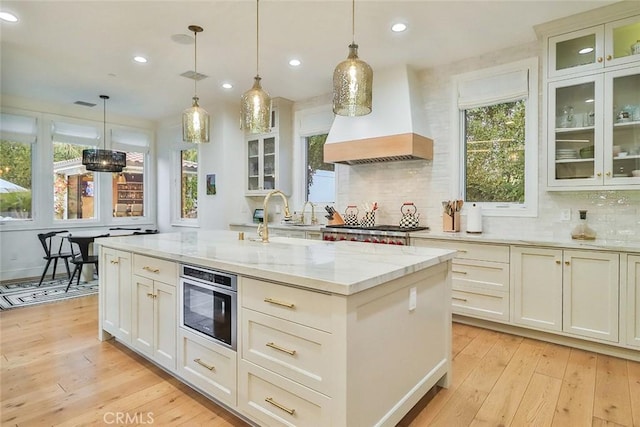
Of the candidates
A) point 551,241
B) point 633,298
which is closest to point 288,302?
point 551,241

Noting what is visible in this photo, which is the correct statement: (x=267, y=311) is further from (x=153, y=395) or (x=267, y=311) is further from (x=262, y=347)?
(x=153, y=395)

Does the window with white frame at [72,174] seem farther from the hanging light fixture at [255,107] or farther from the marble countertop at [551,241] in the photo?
the marble countertop at [551,241]

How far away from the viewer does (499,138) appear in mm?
3957

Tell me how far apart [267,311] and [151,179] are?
6.52 m

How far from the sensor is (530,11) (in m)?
3.02

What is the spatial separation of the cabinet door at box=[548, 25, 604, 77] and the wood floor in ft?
8.02

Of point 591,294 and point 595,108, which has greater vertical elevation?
point 595,108

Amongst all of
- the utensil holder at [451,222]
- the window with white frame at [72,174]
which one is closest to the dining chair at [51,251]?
the window with white frame at [72,174]

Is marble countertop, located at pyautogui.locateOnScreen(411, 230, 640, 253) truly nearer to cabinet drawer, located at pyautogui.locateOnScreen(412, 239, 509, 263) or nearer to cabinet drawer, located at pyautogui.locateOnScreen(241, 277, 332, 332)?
cabinet drawer, located at pyautogui.locateOnScreen(412, 239, 509, 263)

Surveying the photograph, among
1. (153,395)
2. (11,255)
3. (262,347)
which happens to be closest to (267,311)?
(262,347)

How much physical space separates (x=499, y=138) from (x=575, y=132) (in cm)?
81

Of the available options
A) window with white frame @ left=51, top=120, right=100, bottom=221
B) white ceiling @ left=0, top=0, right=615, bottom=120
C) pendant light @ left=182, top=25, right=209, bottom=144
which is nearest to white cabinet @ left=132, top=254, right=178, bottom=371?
pendant light @ left=182, top=25, right=209, bottom=144

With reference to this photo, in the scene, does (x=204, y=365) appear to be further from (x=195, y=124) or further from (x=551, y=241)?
(x=551, y=241)

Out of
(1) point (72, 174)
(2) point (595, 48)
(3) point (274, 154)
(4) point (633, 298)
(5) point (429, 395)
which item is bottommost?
(5) point (429, 395)
